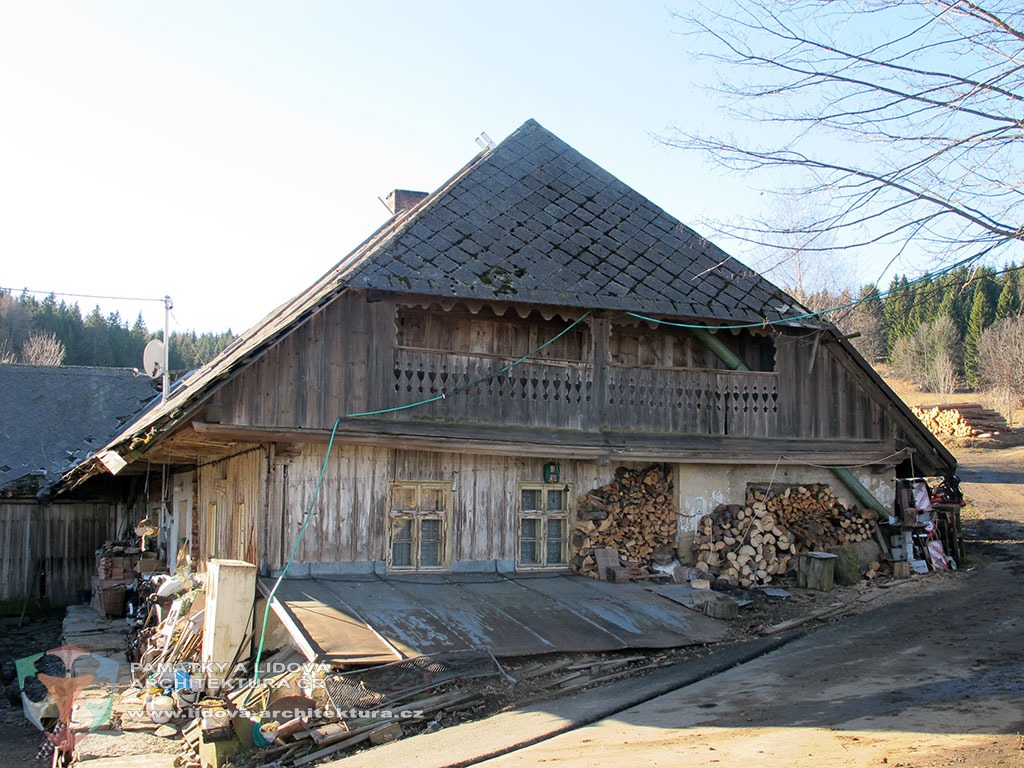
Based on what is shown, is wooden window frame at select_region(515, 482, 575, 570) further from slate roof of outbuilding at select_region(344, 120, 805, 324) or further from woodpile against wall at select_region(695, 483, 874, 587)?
slate roof of outbuilding at select_region(344, 120, 805, 324)

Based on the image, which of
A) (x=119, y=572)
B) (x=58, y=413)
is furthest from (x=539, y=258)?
(x=58, y=413)

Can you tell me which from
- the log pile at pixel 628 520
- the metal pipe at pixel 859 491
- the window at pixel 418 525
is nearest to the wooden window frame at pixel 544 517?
the log pile at pixel 628 520

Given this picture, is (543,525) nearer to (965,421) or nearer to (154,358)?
(154,358)

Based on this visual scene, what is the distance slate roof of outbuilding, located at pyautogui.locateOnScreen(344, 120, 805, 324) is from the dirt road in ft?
17.4

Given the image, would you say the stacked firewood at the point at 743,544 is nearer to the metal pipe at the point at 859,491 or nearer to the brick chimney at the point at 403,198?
the metal pipe at the point at 859,491

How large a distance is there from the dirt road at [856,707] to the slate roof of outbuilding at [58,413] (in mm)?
16246

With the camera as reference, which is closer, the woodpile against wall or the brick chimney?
the woodpile against wall

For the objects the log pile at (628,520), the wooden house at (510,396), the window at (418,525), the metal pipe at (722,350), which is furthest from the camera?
the metal pipe at (722,350)

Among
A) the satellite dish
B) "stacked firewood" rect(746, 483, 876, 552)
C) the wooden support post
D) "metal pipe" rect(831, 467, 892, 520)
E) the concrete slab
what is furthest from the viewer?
the satellite dish

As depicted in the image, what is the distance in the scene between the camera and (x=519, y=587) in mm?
12664

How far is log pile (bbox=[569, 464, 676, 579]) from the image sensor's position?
13.9 m

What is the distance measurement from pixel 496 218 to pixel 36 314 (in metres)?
61.7

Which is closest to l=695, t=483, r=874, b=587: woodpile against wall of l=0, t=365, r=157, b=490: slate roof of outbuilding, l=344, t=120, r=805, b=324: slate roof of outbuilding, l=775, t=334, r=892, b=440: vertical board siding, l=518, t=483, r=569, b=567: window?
l=775, t=334, r=892, b=440: vertical board siding

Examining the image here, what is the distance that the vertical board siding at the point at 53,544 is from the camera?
2017 centimetres
